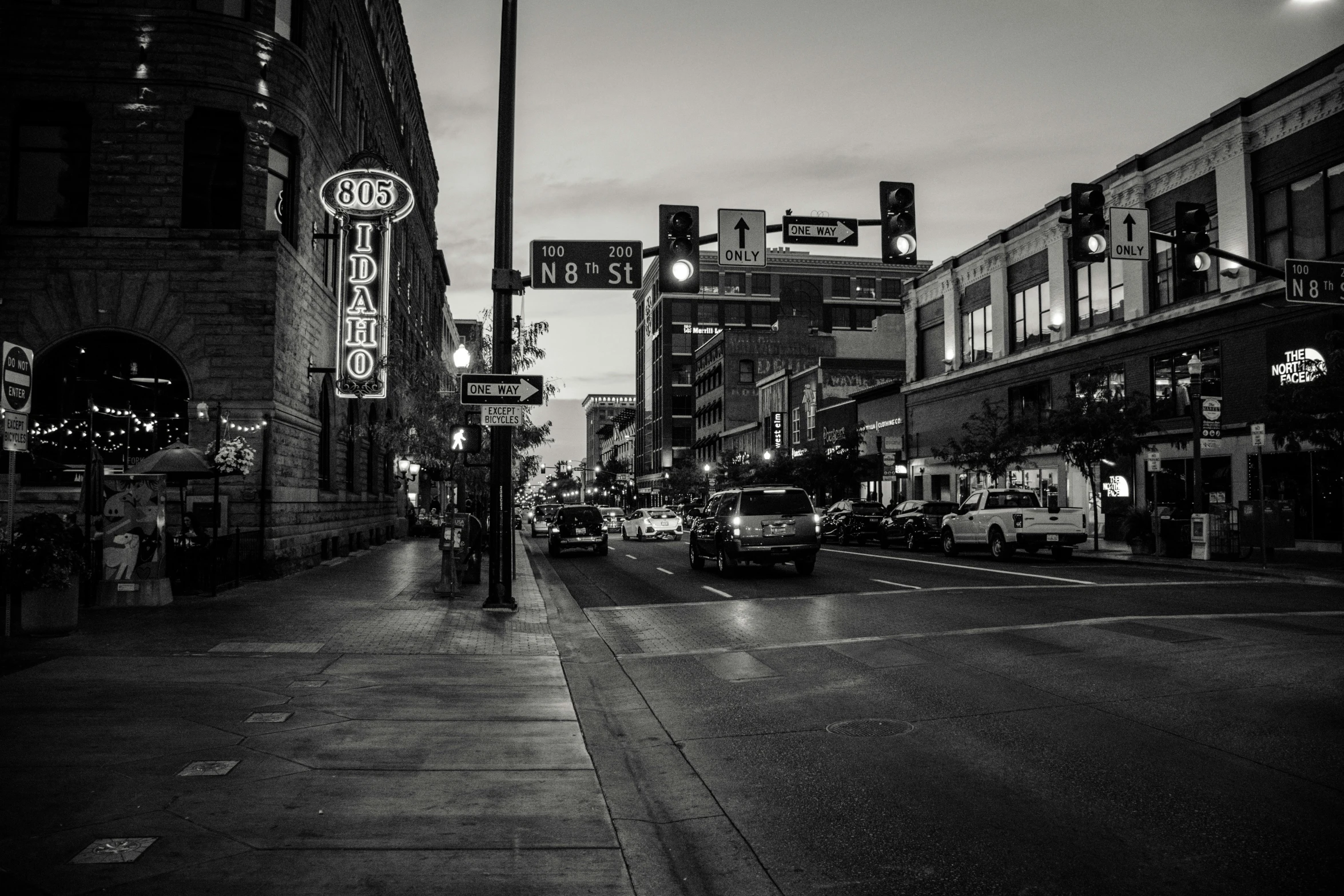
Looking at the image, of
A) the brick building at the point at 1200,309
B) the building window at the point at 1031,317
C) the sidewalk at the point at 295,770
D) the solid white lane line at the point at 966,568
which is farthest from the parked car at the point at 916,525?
the sidewalk at the point at 295,770

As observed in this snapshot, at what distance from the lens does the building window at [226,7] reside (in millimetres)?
19656

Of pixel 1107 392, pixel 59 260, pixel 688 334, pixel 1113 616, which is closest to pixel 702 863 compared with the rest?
pixel 1113 616

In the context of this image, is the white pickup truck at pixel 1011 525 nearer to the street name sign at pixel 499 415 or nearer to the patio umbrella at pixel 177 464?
the street name sign at pixel 499 415

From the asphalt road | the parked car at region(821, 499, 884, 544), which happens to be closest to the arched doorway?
the asphalt road

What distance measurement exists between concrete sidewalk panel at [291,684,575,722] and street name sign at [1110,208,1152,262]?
12.9 metres

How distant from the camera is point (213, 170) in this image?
65.0 ft

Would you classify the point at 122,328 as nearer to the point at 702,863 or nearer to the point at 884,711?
the point at 884,711

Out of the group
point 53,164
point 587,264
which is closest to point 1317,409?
point 587,264

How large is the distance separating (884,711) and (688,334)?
123169 millimetres

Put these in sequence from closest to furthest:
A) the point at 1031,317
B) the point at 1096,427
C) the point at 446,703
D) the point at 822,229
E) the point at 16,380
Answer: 1. the point at 446,703
2. the point at 16,380
3. the point at 822,229
4. the point at 1096,427
5. the point at 1031,317

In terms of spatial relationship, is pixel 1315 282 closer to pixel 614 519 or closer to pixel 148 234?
pixel 148 234

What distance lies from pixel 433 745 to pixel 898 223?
11.3 m

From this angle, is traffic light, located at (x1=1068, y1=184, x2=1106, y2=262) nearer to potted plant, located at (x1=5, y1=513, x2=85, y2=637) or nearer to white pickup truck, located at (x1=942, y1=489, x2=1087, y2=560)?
white pickup truck, located at (x1=942, y1=489, x2=1087, y2=560)

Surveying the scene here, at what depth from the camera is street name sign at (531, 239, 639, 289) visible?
15359mm
